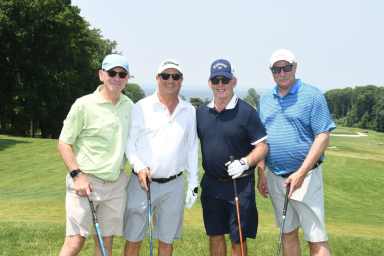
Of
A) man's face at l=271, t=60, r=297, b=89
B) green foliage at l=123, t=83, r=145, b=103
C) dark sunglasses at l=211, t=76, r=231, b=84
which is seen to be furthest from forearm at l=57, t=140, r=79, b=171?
green foliage at l=123, t=83, r=145, b=103

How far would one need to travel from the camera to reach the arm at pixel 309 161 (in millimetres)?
5906

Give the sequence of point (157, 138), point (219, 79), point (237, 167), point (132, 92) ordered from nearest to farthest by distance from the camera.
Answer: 1. point (237, 167)
2. point (157, 138)
3. point (219, 79)
4. point (132, 92)

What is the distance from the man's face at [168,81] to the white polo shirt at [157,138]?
0.15 metres

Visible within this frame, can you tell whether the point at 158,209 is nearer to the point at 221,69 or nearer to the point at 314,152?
the point at 221,69

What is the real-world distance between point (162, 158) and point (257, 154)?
1.16 metres

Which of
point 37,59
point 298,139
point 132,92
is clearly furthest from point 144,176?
point 132,92

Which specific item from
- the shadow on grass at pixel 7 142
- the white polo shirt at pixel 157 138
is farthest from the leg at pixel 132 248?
the shadow on grass at pixel 7 142

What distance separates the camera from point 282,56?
613 cm

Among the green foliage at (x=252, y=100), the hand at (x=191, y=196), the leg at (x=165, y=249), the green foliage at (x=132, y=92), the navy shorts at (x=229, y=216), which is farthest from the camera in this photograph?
the green foliage at (x=132, y=92)

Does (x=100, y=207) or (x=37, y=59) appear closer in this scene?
(x=100, y=207)

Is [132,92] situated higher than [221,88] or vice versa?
[221,88]

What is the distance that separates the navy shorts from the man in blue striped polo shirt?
51 centimetres

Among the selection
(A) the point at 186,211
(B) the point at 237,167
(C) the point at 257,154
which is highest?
(C) the point at 257,154

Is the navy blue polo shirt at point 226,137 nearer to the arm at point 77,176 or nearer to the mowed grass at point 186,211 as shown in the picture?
the arm at point 77,176
